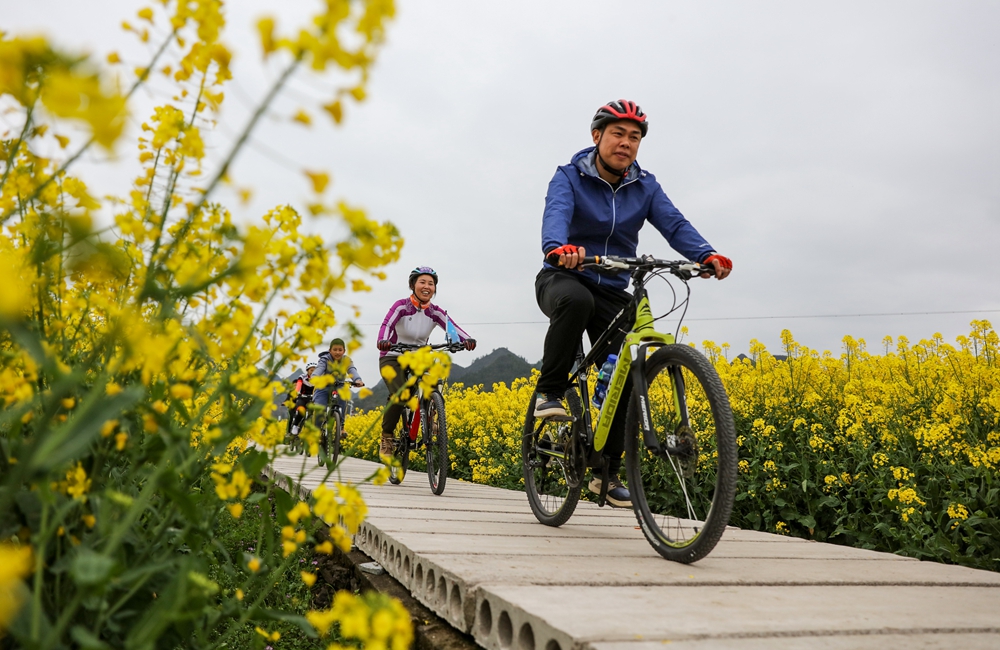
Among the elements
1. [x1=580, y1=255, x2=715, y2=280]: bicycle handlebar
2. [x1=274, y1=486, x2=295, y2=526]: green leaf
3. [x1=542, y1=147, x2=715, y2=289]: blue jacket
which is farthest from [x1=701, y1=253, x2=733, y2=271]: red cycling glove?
[x1=274, y1=486, x2=295, y2=526]: green leaf

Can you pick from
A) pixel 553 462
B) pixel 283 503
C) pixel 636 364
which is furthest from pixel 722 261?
pixel 283 503

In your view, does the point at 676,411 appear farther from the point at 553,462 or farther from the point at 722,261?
the point at 553,462

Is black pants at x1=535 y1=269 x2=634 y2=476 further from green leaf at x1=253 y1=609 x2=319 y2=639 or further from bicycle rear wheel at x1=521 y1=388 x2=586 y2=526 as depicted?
green leaf at x1=253 y1=609 x2=319 y2=639

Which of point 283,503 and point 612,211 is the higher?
point 612,211

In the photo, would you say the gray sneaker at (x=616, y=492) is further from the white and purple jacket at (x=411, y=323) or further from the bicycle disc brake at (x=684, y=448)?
the white and purple jacket at (x=411, y=323)

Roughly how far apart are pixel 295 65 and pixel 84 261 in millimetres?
343

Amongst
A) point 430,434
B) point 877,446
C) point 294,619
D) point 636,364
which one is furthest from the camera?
point 430,434

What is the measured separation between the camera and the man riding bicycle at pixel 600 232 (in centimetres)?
308

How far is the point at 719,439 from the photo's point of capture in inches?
84.1

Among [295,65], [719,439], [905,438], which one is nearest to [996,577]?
[719,439]

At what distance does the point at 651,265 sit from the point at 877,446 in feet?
6.69

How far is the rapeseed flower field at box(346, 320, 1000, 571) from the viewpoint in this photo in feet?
9.73

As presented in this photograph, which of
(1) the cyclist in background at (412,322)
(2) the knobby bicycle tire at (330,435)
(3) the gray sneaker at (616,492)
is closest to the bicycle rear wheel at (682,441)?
(3) the gray sneaker at (616,492)

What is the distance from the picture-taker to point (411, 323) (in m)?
5.87
